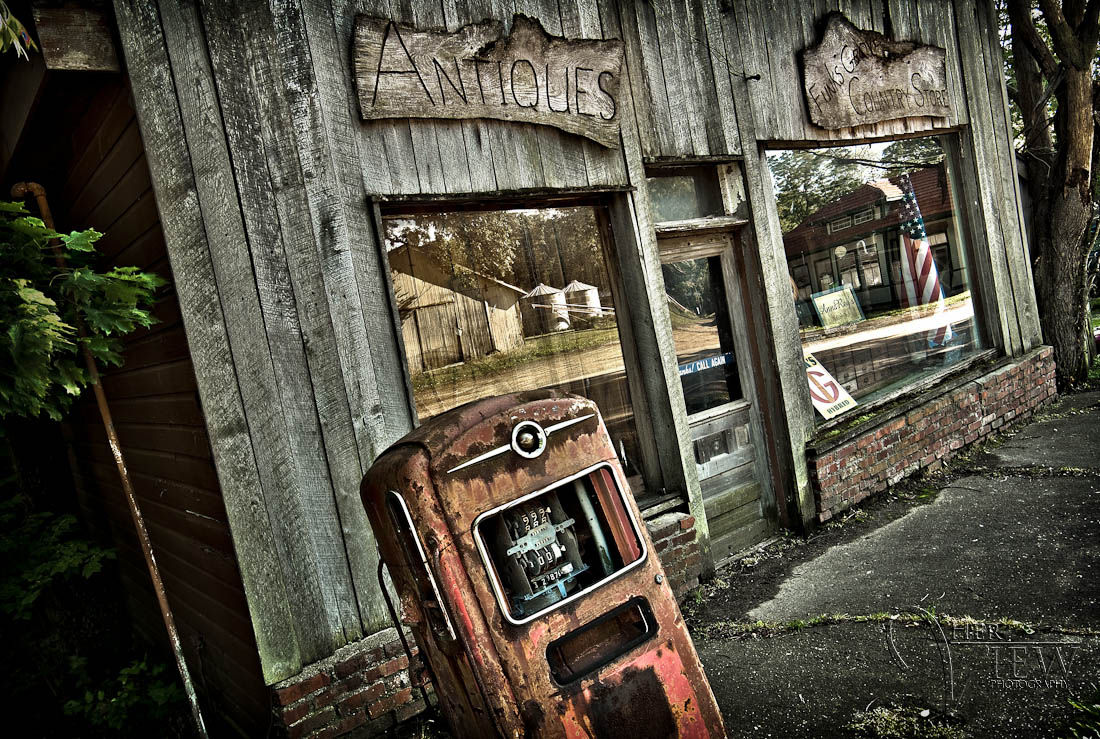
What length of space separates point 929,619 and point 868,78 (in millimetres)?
4582

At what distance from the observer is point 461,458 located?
2.23 metres

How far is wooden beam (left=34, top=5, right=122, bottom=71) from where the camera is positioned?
3014 mm

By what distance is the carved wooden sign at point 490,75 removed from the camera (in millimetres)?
3564

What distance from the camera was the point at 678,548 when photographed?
14.9 feet

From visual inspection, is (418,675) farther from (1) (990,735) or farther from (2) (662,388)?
(2) (662,388)

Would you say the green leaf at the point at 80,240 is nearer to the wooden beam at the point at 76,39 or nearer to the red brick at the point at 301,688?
the wooden beam at the point at 76,39

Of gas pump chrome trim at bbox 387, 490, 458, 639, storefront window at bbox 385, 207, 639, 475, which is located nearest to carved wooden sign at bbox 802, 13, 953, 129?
storefront window at bbox 385, 207, 639, 475

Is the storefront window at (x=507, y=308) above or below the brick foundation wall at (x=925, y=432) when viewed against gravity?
above

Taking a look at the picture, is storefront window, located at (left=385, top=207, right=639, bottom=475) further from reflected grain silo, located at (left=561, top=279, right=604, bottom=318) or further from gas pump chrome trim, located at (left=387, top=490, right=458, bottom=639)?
gas pump chrome trim, located at (left=387, top=490, right=458, bottom=639)

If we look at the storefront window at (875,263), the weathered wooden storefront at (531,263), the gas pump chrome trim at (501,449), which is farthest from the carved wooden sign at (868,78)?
the gas pump chrome trim at (501,449)

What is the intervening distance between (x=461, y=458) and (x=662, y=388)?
8.53 feet

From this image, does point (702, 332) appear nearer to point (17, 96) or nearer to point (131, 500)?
point (131, 500)

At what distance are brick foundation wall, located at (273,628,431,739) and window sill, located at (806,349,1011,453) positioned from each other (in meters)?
3.33

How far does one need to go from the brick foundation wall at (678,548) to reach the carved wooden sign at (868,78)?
3.42 meters
